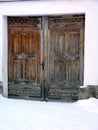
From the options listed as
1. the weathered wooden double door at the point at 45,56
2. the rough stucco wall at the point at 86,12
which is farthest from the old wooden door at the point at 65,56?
the rough stucco wall at the point at 86,12

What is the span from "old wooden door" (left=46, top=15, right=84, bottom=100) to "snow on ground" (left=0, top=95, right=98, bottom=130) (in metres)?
0.41

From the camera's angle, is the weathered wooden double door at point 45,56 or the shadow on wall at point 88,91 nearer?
the shadow on wall at point 88,91

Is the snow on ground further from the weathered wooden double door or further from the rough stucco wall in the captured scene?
the rough stucco wall

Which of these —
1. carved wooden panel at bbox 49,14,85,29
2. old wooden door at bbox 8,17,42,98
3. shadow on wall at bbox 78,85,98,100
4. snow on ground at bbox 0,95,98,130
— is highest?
carved wooden panel at bbox 49,14,85,29

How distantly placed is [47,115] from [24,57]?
2236 millimetres

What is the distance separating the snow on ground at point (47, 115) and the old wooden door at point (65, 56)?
0.41 meters

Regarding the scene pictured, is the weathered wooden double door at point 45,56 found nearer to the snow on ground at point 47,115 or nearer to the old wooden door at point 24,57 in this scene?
the old wooden door at point 24,57

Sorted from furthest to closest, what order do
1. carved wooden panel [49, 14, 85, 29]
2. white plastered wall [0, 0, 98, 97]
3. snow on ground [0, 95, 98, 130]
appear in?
carved wooden panel [49, 14, 85, 29] → white plastered wall [0, 0, 98, 97] → snow on ground [0, 95, 98, 130]

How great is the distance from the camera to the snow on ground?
5594mm

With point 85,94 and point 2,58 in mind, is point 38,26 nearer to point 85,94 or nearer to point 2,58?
point 2,58

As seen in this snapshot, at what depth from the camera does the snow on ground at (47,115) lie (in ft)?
18.4

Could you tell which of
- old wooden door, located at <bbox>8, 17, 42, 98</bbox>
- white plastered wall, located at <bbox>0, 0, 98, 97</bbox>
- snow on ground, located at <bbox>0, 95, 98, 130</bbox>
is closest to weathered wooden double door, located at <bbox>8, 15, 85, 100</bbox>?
old wooden door, located at <bbox>8, 17, 42, 98</bbox>

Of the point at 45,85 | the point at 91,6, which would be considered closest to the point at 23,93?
the point at 45,85

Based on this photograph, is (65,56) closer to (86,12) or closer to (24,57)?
(24,57)
